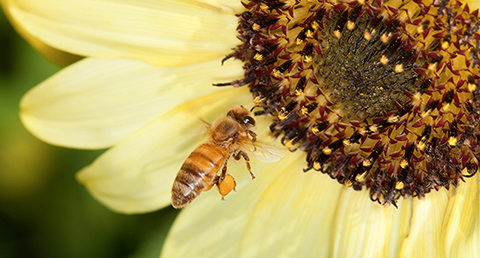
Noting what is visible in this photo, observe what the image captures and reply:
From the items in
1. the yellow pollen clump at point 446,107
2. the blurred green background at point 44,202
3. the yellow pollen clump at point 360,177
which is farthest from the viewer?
the blurred green background at point 44,202

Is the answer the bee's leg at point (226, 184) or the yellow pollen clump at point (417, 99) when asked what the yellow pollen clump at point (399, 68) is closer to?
the yellow pollen clump at point (417, 99)

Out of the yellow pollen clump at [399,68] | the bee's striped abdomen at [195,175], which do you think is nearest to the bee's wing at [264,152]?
the bee's striped abdomen at [195,175]

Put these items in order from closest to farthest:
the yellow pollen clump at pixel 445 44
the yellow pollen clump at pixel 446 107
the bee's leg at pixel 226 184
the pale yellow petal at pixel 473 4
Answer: the pale yellow petal at pixel 473 4, the yellow pollen clump at pixel 445 44, the yellow pollen clump at pixel 446 107, the bee's leg at pixel 226 184

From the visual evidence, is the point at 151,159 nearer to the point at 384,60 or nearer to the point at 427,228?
the point at 384,60

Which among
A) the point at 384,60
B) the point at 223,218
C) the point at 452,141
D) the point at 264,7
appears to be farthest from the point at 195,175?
the point at 452,141

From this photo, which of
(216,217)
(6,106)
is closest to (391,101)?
(216,217)
